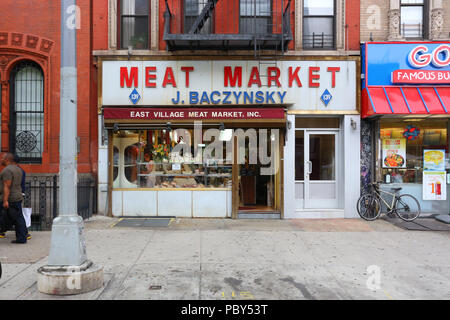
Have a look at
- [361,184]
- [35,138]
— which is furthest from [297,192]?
[35,138]

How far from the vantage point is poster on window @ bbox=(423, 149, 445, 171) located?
10102 mm

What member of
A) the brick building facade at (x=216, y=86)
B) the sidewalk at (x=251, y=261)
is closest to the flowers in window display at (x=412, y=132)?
the brick building facade at (x=216, y=86)

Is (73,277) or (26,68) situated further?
(26,68)

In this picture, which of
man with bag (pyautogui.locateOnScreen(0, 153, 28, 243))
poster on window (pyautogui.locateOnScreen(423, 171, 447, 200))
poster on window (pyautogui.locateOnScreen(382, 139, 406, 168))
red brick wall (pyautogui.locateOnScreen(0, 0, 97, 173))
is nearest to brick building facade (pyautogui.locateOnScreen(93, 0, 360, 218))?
red brick wall (pyautogui.locateOnScreen(0, 0, 97, 173))

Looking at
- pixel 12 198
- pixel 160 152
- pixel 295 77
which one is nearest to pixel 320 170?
pixel 295 77

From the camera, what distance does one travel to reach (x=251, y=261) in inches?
236

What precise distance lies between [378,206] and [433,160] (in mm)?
2302

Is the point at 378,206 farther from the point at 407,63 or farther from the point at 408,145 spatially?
the point at 407,63

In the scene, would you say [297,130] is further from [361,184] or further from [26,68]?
[26,68]

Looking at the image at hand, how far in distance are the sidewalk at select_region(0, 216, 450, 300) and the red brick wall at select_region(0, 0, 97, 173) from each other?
2.63 metres

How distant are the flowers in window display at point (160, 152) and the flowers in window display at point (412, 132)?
7150mm

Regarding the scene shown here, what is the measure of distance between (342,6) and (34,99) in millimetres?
A: 9618

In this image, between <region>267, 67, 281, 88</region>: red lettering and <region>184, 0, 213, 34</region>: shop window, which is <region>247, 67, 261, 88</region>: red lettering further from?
<region>184, 0, 213, 34</region>: shop window

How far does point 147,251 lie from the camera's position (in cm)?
654
